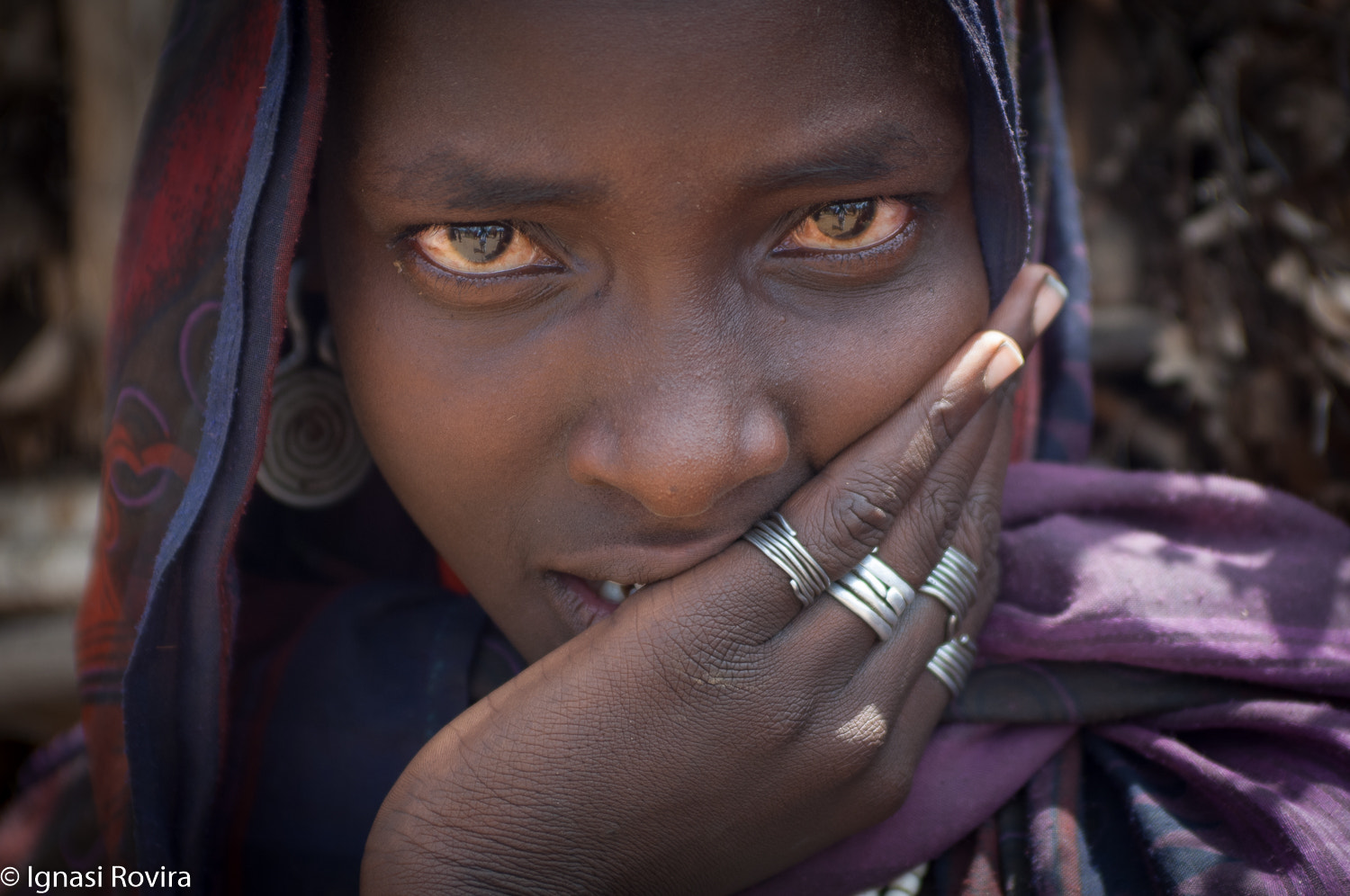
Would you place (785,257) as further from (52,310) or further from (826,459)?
(52,310)

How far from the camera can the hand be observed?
3.71 feet

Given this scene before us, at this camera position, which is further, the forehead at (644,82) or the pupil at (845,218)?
the pupil at (845,218)

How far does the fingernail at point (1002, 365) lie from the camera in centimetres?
122

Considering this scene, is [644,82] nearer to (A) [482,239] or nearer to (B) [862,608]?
(A) [482,239]

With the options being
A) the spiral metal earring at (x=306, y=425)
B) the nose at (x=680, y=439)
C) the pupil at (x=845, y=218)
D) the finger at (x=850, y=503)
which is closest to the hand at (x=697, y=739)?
the finger at (x=850, y=503)

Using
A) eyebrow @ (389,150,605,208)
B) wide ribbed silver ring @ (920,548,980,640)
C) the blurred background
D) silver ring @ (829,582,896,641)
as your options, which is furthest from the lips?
the blurred background

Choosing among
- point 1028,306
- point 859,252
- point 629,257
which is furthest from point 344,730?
point 1028,306

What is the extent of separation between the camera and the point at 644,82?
3.36 feet

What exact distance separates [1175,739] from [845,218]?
0.85 metres

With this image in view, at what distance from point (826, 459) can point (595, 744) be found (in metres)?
0.45

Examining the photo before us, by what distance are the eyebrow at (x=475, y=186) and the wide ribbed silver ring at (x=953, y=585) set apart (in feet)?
2.15

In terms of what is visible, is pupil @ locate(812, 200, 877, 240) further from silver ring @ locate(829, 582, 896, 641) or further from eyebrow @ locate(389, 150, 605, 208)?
silver ring @ locate(829, 582, 896, 641)

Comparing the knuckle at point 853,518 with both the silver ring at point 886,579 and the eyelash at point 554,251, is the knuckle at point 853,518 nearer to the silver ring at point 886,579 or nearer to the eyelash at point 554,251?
the silver ring at point 886,579

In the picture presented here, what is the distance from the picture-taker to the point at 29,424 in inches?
124
